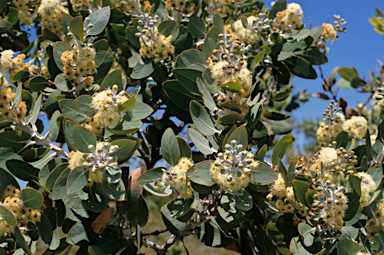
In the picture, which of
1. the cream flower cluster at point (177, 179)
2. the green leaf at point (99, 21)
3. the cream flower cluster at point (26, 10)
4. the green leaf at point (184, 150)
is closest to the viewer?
the cream flower cluster at point (177, 179)

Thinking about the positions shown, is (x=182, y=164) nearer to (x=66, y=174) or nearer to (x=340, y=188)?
(x=66, y=174)

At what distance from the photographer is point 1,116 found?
8.20ft

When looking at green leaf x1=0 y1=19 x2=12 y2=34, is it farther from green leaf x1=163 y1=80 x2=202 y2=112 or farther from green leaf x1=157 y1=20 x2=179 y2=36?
green leaf x1=163 y1=80 x2=202 y2=112

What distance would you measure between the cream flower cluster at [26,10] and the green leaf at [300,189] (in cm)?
381

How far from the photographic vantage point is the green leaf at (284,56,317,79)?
3428 mm

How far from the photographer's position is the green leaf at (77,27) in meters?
2.50

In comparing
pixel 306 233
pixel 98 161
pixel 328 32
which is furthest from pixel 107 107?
pixel 328 32

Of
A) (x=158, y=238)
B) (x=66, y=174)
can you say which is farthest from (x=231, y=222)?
(x=158, y=238)

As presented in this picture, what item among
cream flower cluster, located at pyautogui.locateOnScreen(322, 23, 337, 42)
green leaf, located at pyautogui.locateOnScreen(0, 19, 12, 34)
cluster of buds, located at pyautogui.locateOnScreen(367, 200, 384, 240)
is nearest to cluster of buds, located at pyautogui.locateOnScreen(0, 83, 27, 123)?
green leaf, located at pyautogui.locateOnScreen(0, 19, 12, 34)

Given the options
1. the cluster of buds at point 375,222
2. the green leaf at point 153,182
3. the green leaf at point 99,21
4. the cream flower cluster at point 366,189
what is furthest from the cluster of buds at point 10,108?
the cluster of buds at point 375,222

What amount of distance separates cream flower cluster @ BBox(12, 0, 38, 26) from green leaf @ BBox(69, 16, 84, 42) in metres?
1.87

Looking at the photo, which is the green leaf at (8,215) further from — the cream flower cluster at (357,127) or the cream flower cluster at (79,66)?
the cream flower cluster at (357,127)

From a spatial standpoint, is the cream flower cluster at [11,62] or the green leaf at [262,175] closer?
the green leaf at [262,175]

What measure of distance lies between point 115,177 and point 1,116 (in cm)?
116
